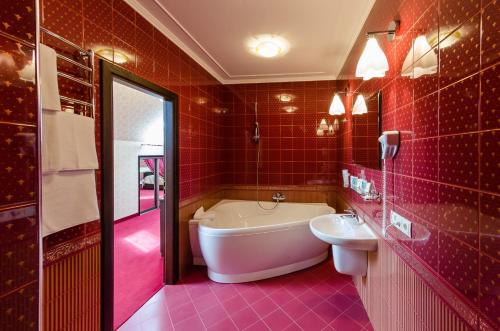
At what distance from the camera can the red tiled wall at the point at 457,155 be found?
2.37ft

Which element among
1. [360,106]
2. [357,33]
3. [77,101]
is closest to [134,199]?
[77,101]

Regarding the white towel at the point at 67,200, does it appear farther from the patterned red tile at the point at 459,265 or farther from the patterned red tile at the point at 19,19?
the patterned red tile at the point at 459,265

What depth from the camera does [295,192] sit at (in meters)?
3.55

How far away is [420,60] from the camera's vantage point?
1.13 meters

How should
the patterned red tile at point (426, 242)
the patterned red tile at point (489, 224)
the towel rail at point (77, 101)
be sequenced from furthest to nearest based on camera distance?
the towel rail at point (77, 101)
the patterned red tile at point (426, 242)
the patterned red tile at point (489, 224)

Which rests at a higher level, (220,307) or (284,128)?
(284,128)

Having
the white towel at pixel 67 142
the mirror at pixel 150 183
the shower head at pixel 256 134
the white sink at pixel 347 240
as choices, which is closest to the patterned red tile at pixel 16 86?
the white towel at pixel 67 142

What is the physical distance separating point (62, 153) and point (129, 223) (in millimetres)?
3957

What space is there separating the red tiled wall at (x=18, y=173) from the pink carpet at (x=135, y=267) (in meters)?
1.59

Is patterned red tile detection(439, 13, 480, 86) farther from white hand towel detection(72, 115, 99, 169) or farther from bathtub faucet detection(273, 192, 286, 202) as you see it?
bathtub faucet detection(273, 192, 286, 202)

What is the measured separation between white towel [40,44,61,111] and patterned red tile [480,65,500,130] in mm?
1733

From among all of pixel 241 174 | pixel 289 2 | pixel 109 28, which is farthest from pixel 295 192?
pixel 109 28

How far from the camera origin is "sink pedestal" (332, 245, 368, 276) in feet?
6.38

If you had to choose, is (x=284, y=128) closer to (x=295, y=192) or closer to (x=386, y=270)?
(x=295, y=192)
